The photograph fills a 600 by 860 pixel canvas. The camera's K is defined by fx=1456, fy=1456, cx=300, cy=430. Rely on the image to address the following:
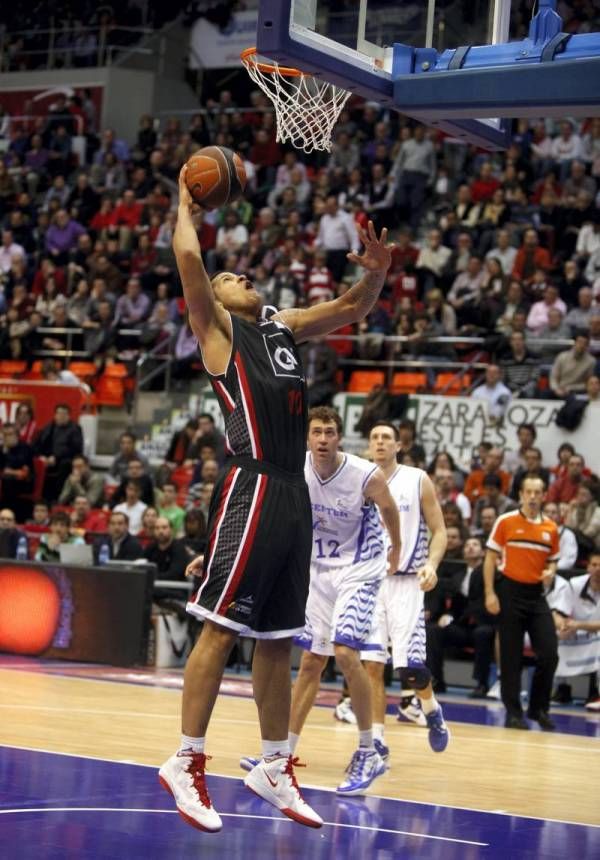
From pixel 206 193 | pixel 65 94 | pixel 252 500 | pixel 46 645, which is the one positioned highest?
pixel 65 94

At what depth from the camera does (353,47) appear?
291 inches

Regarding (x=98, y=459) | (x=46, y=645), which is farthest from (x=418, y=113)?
(x=98, y=459)

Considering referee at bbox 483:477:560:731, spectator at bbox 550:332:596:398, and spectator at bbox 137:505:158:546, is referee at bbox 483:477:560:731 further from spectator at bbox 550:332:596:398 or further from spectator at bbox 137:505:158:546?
spectator at bbox 137:505:158:546

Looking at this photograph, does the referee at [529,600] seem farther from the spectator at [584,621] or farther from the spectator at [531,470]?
the spectator at [531,470]

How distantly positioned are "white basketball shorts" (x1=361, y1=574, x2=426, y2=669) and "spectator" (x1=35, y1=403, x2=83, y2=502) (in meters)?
9.71

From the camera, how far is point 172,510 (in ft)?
54.7

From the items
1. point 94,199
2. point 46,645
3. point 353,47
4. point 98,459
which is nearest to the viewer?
point 353,47

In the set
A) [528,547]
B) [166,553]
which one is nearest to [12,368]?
[166,553]

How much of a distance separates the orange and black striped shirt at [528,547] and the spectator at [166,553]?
14.3 feet

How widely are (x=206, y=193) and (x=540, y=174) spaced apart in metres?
15.2

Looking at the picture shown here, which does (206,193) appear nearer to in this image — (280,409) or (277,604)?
(280,409)

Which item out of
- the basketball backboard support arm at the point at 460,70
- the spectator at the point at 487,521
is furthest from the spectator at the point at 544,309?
the basketball backboard support arm at the point at 460,70

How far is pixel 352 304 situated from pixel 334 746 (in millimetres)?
3974

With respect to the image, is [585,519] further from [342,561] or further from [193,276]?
[193,276]
